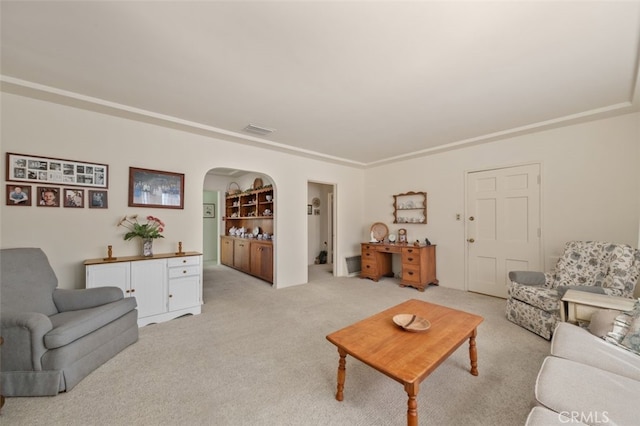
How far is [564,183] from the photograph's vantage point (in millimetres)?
3311

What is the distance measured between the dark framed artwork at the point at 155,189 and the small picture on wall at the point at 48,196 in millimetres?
626

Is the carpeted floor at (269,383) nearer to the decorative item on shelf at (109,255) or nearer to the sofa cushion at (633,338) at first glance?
the sofa cushion at (633,338)

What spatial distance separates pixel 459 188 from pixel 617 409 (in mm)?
3688

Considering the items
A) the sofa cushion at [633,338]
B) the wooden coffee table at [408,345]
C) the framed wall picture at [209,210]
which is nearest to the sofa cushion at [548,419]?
the wooden coffee table at [408,345]

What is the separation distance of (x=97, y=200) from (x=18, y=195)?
1.91 feet

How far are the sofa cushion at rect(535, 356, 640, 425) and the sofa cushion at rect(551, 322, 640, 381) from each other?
0.10 m

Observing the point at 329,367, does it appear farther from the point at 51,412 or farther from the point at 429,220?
the point at 429,220

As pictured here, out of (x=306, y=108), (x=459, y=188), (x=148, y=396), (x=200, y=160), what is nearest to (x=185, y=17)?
(x=306, y=108)

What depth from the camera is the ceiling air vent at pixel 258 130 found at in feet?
11.1

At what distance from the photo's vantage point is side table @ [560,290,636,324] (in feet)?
6.17

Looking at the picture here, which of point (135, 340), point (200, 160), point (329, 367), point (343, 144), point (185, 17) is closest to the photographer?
point (185, 17)

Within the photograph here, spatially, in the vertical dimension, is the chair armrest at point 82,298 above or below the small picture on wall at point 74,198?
below

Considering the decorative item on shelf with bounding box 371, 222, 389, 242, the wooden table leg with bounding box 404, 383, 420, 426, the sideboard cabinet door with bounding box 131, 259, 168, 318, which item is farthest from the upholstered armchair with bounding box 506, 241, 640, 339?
the sideboard cabinet door with bounding box 131, 259, 168, 318

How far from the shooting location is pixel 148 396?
170cm
